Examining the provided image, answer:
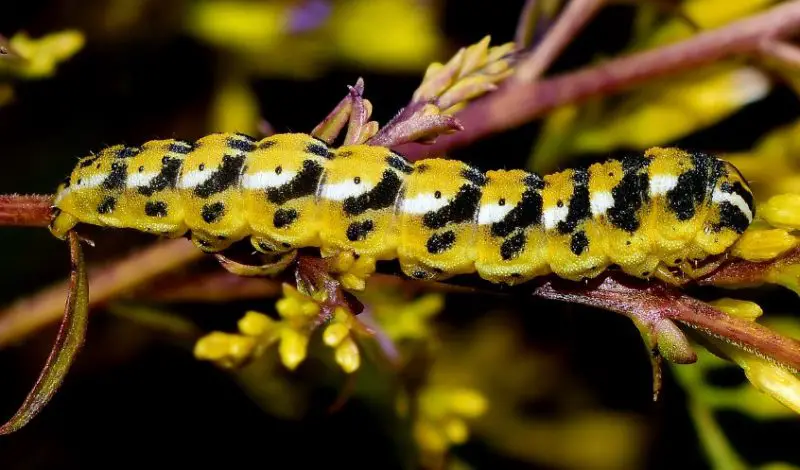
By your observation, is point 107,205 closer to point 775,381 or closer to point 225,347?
point 225,347

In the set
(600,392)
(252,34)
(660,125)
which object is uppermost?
(252,34)

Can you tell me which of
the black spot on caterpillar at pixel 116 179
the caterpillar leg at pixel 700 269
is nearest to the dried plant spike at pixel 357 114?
the black spot on caterpillar at pixel 116 179

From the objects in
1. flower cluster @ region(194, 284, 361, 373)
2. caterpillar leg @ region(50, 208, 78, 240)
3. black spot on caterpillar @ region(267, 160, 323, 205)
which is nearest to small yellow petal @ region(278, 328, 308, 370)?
flower cluster @ region(194, 284, 361, 373)

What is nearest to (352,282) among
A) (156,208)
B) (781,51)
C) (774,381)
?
(156,208)

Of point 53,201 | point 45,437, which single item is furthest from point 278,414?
point 53,201

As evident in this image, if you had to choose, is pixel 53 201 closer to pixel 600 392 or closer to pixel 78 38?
pixel 78 38

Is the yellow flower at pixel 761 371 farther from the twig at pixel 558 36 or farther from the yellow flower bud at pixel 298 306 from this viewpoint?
the twig at pixel 558 36
